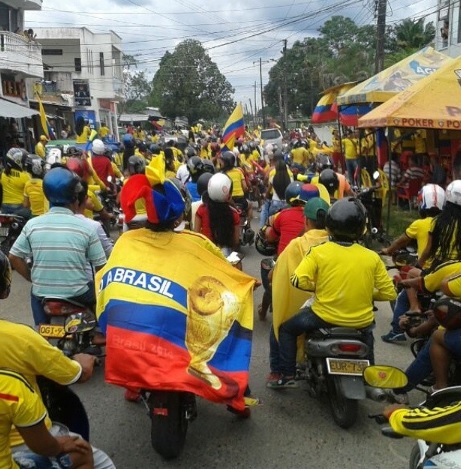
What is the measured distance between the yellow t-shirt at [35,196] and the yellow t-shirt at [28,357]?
21.2 ft

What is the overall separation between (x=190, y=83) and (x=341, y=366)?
2328 inches

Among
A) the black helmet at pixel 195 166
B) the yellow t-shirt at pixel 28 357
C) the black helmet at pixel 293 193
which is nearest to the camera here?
the yellow t-shirt at pixel 28 357

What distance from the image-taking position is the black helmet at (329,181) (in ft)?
24.5

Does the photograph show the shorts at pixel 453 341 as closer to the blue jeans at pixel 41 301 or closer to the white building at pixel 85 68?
the blue jeans at pixel 41 301

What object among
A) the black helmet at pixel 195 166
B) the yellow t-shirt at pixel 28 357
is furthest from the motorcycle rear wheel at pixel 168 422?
the black helmet at pixel 195 166

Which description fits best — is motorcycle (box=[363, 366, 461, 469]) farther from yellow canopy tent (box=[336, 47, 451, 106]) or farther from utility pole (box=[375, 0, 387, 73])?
utility pole (box=[375, 0, 387, 73])

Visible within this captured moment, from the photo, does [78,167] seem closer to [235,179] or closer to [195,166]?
[195,166]

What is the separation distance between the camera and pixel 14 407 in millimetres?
2109

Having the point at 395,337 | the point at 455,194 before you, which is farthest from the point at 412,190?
the point at 455,194

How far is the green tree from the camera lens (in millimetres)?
59875

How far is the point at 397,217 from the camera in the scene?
40.6 ft

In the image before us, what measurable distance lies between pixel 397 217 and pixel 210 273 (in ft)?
30.4

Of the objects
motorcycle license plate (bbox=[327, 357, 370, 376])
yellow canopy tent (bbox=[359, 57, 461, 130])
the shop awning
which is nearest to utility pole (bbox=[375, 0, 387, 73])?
yellow canopy tent (bbox=[359, 57, 461, 130])

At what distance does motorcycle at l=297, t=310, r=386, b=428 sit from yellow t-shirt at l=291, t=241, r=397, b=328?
0.36 ft
